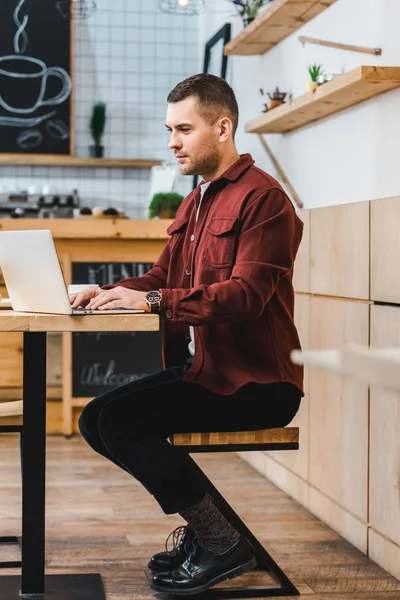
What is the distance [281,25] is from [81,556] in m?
2.21

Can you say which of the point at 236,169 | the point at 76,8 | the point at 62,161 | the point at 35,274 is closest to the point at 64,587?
the point at 35,274

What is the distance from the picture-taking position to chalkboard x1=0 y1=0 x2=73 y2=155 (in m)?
5.57

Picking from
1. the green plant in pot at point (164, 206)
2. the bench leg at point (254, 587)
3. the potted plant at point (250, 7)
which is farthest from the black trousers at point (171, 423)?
the green plant in pot at point (164, 206)

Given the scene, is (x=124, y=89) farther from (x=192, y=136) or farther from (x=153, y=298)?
(x=153, y=298)

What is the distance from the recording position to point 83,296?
2.47 metres

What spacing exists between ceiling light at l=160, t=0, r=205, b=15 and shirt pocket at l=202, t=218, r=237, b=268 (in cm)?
340

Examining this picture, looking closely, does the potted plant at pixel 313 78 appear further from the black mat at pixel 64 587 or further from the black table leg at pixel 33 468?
the black mat at pixel 64 587

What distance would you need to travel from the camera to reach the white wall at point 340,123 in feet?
9.61

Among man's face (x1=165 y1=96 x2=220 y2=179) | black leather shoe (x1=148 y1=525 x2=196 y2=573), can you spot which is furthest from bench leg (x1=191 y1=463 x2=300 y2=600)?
man's face (x1=165 y1=96 x2=220 y2=179)

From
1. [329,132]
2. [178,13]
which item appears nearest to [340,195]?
[329,132]

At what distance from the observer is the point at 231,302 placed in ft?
7.57

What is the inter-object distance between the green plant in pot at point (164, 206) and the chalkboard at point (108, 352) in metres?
0.28

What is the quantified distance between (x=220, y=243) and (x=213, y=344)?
0.88ft

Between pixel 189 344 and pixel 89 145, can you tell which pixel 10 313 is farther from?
pixel 89 145
